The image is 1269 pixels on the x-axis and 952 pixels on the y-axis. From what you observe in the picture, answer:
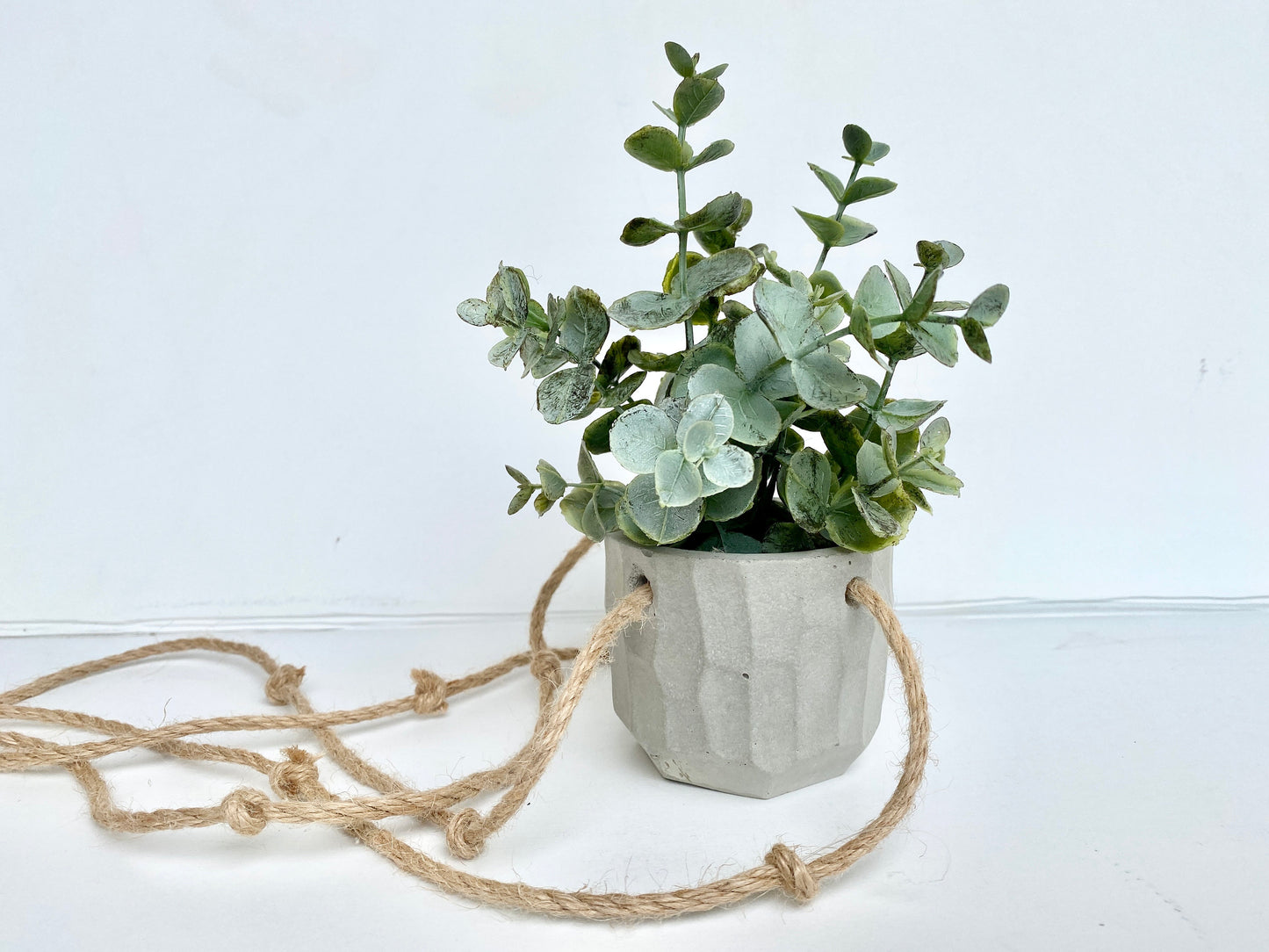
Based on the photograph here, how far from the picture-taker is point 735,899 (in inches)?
25.5

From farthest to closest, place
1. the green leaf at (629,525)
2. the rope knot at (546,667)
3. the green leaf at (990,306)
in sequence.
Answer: the rope knot at (546,667) → the green leaf at (629,525) → the green leaf at (990,306)

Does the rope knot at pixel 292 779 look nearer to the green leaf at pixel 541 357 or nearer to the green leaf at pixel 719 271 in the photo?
the green leaf at pixel 541 357

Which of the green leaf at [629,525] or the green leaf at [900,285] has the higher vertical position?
the green leaf at [900,285]

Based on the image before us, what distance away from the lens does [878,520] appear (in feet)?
2.25

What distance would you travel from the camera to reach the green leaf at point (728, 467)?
2.16 ft

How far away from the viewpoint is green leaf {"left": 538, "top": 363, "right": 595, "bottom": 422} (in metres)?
0.74

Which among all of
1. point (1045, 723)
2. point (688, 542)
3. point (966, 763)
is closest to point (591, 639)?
point (688, 542)

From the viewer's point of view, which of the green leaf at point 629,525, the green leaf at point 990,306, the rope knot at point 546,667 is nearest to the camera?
the green leaf at point 990,306

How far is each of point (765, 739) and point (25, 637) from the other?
93cm

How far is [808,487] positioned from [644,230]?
0.69ft

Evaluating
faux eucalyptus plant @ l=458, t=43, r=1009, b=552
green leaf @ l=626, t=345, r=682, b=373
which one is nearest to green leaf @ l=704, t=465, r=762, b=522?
faux eucalyptus plant @ l=458, t=43, r=1009, b=552

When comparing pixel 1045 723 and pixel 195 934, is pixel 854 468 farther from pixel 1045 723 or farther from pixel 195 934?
pixel 195 934

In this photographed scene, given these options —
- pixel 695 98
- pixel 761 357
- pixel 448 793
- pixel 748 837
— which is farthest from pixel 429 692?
pixel 695 98

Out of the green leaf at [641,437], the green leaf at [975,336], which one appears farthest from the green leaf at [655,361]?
the green leaf at [975,336]
